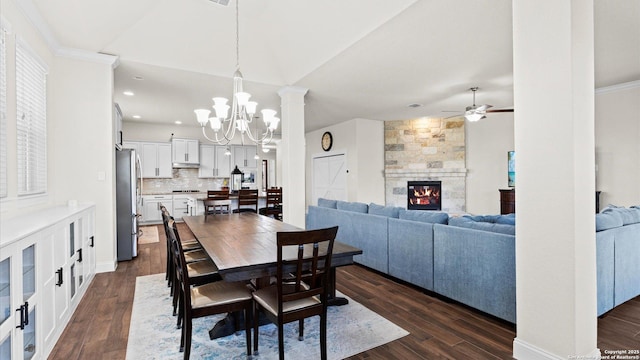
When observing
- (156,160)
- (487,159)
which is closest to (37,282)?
(156,160)

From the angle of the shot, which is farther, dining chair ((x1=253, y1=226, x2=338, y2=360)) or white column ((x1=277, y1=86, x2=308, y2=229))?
white column ((x1=277, y1=86, x2=308, y2=229))

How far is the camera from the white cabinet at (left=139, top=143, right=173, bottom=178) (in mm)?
7594

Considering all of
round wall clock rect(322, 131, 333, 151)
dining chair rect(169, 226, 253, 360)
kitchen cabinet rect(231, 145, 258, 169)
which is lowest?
dining chair rect(169, 226, 253, 360)

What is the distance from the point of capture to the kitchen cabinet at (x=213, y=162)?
839cm

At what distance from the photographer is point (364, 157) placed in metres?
7.39

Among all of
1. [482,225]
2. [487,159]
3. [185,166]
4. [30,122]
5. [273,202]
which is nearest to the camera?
[482,225]

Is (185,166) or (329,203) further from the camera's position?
(185,166)

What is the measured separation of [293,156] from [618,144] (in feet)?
16.5

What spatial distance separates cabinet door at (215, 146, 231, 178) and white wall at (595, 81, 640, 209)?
8.06 metres

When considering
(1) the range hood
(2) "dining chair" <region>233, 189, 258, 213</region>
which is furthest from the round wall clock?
(1) the range hood

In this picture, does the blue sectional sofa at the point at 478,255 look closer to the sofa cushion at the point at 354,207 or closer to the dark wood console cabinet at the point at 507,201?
the sofa cushion at the point at 354,207

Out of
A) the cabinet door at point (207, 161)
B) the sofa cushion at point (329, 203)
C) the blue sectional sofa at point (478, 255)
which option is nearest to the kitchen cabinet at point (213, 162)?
the cabinet door at point (207, 161)

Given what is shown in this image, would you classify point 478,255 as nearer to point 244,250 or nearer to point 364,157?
point 244,250

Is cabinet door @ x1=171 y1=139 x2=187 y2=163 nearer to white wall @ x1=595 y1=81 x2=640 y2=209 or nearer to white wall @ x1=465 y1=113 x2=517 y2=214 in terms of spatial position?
white wall @ x1=465 y1=113 x2=517 y2=214
